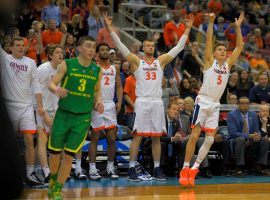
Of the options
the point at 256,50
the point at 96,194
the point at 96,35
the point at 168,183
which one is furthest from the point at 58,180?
the point at 256,50

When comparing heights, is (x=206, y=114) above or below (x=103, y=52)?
below

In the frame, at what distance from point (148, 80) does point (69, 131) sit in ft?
10.5

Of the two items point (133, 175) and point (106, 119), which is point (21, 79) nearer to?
point (106, 119)

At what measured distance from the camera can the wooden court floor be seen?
8500 millimetres

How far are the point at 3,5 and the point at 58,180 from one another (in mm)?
5645

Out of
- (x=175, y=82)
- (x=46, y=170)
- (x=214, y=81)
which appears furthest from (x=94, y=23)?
(x=46, y=170)

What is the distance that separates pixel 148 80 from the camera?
1075 centimetres

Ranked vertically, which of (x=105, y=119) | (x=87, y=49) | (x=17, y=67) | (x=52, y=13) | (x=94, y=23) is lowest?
(x=105, y=119)

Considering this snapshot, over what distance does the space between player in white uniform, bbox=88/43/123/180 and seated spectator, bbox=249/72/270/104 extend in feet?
12.4

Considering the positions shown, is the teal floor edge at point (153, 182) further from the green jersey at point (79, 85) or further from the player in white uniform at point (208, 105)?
the green jersey at point (79, 85)

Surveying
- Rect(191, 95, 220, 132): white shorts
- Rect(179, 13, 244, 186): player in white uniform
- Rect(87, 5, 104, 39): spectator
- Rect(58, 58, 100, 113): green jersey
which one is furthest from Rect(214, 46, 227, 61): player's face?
Rect(87, 5, 104, 39): spectator

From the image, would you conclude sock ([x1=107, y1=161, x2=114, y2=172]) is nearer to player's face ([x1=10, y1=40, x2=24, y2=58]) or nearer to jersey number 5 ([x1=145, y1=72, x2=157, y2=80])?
jersey number 5 ([x1=145, y1=72, x2=157, y2=80])

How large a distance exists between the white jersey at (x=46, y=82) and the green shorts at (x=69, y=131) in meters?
2.37

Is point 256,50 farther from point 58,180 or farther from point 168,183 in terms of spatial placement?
point 58,180
